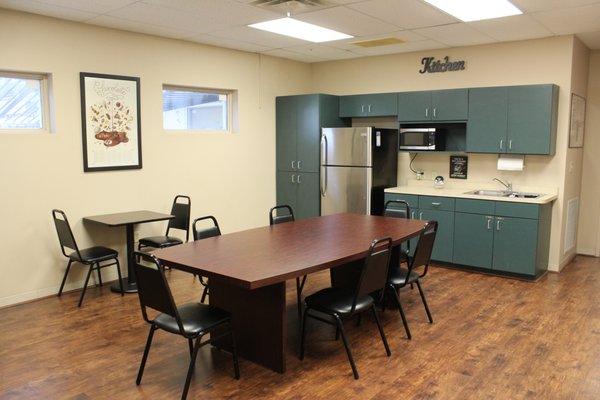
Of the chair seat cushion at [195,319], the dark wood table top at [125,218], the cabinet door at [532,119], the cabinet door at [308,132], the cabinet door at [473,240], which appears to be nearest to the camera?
the chair seat cushion at [195,319]

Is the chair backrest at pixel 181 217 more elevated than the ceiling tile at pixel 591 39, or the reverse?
the ceiling tile at pixel 591 39

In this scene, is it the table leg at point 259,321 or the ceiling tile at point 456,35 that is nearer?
the table leg at point 259,321

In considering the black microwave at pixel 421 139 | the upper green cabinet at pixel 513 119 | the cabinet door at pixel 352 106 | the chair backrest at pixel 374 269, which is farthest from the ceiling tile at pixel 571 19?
the chair backrest at pixel 374 269

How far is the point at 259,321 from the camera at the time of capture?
3213mm

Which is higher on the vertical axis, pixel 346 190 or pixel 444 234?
pixel 346 190

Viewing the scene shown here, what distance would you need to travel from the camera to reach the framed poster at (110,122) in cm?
484

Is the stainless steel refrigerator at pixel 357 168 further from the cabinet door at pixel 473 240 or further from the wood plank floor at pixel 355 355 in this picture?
the wood plank floor at pixel 355 355

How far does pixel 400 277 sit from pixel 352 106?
341cm

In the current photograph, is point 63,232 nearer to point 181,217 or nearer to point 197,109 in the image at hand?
point 181,217

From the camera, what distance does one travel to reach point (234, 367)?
3162mm

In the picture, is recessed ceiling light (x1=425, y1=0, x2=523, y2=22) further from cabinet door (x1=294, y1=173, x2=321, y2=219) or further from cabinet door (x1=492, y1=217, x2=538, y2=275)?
→ cabinet door (x1=294, y1=173, x2=321, y2=219)

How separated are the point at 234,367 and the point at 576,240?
5111 mm

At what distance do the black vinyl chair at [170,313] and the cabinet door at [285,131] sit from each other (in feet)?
13.0

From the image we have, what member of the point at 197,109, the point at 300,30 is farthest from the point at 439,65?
the point at 197,109
